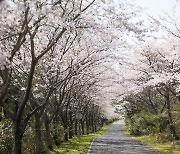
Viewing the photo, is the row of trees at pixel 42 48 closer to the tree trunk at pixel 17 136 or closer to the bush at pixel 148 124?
the tree trunk at pixel 17 136

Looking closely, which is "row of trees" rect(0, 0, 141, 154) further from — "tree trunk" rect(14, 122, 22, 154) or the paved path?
the paved path

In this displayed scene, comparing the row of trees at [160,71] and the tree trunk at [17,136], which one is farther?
the row of trees at [160,71]

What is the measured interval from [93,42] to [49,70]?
2.49 meters

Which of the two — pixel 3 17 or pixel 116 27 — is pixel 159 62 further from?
pixel 3 17

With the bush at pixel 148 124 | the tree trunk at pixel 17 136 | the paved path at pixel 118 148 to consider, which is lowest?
the paved path at pixel 118 148

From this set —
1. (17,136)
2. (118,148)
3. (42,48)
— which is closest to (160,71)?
(118,148)

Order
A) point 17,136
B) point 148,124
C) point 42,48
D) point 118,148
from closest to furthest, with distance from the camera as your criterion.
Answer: point 17,136 < point 42,48 < point 118,148 < point 148,124

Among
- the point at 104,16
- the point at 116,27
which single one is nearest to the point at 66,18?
the point at 104,16

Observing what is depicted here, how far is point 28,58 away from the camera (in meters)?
16.6

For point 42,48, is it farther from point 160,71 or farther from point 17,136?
point 160,71

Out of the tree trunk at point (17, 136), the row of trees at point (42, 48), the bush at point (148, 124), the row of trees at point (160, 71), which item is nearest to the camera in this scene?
the row of trees at point (42, 48)

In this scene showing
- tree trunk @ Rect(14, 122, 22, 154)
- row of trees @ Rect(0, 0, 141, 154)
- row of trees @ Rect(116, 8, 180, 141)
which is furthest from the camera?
row of trees @ Rect(116, 8, 180, 141)

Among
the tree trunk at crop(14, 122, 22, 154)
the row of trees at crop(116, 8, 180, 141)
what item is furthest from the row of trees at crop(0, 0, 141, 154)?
the row of trees at crop(116, 8, 180, 141)

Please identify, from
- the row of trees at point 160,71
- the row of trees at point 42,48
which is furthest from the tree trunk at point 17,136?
the row of trees at point 160,71
